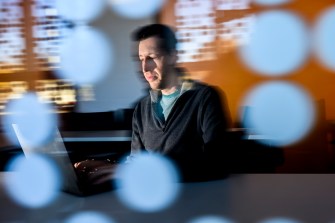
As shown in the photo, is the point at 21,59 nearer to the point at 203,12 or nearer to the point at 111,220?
the point at 203,12

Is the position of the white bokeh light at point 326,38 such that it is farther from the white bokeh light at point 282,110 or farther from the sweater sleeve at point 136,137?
the sweater sleeve at point 136,137

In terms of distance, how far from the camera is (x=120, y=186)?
0.90 m

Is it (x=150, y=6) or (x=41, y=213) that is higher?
(x=150, y=6)

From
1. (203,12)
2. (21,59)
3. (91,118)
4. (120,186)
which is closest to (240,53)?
(203,12)

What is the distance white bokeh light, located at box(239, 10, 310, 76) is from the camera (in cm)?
295

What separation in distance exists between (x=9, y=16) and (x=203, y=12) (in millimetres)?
1347

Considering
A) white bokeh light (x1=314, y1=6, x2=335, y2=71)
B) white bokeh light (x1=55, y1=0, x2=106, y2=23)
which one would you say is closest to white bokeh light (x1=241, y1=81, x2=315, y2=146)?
white bokeh light (x1=314, y1=6, x2=335, y2=71)

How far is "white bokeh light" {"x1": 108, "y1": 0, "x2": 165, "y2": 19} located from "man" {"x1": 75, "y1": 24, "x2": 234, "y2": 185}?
117cm

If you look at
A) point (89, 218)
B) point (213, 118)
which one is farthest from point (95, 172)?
point (213, 118)

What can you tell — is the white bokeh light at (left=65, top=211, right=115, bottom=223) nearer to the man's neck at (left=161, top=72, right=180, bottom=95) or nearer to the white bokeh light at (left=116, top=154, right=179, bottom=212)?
the white bokeh light at (left=116, top=154, right=179, bottom=212)

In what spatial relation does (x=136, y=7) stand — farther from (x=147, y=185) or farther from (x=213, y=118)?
(x=147, y=185)

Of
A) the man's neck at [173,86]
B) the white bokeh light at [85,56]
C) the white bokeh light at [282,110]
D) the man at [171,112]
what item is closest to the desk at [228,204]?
the man at [171,112]

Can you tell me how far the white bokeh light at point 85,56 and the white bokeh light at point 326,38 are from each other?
1.61 m

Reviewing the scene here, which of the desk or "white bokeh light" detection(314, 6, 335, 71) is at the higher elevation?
"white bokeh light" detection(314, 6, 335, 71)
